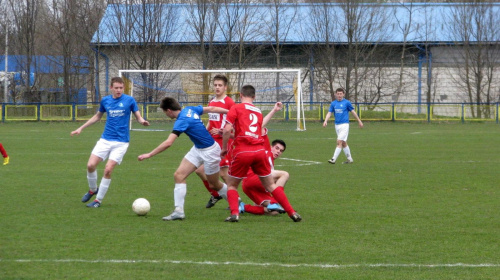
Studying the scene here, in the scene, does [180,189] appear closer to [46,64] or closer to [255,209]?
[255,209]

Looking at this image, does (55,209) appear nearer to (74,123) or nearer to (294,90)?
(294,90)

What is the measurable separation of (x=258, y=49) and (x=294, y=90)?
9.98 meters

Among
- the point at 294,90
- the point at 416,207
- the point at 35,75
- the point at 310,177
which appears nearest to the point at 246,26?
the point at 294,90

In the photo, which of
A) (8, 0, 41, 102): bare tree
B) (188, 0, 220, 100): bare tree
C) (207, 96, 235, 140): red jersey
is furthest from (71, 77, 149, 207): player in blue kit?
(8, 0, 41, 102): bare tree

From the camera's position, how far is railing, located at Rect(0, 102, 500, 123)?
120 ft

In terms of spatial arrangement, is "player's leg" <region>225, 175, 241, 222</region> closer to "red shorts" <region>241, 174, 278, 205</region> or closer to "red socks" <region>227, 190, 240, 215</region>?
"red socks" <region>227, 190, 240, 215</region>

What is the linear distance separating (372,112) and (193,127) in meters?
30.9

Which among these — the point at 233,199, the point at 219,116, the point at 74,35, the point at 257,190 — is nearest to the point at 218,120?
the point at 219,116

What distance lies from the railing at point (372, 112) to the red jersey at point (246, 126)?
28252 mm

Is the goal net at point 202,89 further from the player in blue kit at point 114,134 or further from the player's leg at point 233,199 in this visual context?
the player's leg at point 233,199

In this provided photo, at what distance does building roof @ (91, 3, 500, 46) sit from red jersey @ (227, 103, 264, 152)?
116 ft

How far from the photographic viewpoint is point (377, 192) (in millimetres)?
10758

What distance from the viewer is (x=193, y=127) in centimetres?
805

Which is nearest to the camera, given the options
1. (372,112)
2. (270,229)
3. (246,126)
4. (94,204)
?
(270,229)
